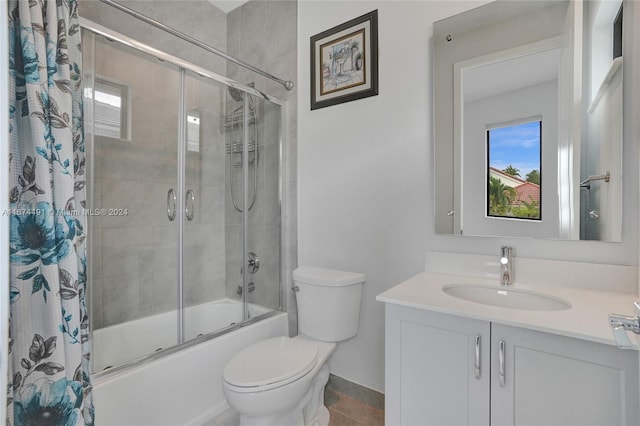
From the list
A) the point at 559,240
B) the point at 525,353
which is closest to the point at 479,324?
the point at 525,353

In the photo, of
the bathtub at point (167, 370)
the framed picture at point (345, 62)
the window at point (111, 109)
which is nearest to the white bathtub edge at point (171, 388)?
the bathtub at point (167, 370)

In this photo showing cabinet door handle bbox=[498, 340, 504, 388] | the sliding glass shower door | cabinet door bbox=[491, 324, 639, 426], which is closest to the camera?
cabinet door bbox=[491, 324, 639, 426]

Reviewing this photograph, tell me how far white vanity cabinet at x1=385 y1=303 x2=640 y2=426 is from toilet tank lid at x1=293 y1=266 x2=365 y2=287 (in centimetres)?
50

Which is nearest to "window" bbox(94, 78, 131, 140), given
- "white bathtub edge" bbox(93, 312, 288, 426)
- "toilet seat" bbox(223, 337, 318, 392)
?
"white bathtub edge" bbox(93, 312, 288, 426)

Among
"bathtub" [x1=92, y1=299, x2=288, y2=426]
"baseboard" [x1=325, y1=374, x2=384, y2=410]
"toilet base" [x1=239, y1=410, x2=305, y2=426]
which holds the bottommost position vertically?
"baseboard" [x1=325, y1=374, x2=384, y2=410]

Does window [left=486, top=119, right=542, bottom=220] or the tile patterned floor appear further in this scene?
the tile patterned floor

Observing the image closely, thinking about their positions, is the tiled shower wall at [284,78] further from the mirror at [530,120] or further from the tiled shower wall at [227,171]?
the mirror at [530,120]

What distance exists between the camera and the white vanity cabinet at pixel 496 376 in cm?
90

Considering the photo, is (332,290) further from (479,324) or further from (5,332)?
(5,332)

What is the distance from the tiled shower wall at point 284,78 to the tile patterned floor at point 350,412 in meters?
0.50

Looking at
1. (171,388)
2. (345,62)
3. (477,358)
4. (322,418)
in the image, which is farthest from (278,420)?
(345,62)

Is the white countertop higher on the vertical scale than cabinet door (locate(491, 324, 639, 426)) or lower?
higher

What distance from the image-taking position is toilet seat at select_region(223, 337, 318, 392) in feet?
4.34

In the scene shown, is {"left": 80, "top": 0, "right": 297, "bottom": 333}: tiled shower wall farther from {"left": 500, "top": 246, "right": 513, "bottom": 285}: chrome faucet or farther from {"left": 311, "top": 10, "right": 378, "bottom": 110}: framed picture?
{"left": 500, "top": 246, "right": 513, "bottom": 285}: chrome faucet
